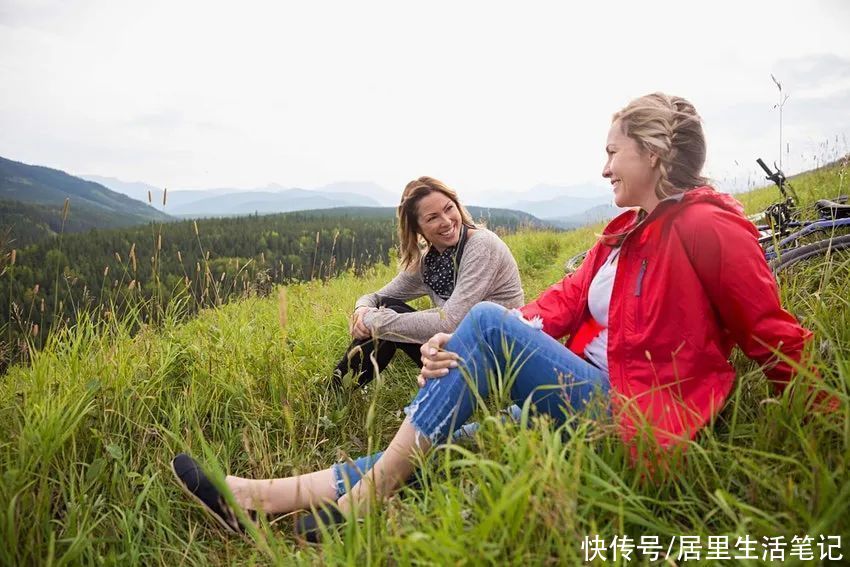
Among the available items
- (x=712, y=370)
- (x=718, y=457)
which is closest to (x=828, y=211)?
(x=712, y=370)

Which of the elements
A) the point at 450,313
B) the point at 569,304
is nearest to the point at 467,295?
the point at 450,313

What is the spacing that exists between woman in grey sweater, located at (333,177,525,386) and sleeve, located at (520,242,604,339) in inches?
21.1

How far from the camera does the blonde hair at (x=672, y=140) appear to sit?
1674mm

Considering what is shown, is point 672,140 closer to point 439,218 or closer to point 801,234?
point 439,218

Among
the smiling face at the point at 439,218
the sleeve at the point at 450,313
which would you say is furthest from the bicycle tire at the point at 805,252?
the smiling face at the point at 439,218

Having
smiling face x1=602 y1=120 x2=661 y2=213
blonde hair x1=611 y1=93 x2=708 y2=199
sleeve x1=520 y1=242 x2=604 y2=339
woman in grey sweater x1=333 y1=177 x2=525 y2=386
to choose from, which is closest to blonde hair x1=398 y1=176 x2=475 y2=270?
woman in grey sweater x1=333 y1=177 x2=525 y2=386

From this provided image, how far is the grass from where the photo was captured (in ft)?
3.51

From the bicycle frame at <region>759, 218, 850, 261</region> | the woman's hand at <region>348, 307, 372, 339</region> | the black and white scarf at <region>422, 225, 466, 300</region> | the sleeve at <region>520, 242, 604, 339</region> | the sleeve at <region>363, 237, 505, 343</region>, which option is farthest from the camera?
the black and white scarf at <region>422, 225, 466, 300</region>

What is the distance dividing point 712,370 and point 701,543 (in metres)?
0.64

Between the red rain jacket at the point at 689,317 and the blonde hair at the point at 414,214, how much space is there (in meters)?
1.39

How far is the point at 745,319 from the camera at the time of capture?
4.76ft

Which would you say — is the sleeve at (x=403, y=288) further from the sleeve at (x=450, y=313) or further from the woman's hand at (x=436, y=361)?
the woman's hand at (x=436, y=361)

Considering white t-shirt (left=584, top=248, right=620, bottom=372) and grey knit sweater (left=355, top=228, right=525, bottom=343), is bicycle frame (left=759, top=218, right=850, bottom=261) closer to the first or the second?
white t-shirt (left=584, top=248, right=620, bottom=372)

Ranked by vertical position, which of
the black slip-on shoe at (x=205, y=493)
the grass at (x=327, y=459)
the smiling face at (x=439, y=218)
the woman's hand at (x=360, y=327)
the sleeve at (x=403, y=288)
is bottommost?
the black slip-on shoe at (x=205, y=493)
